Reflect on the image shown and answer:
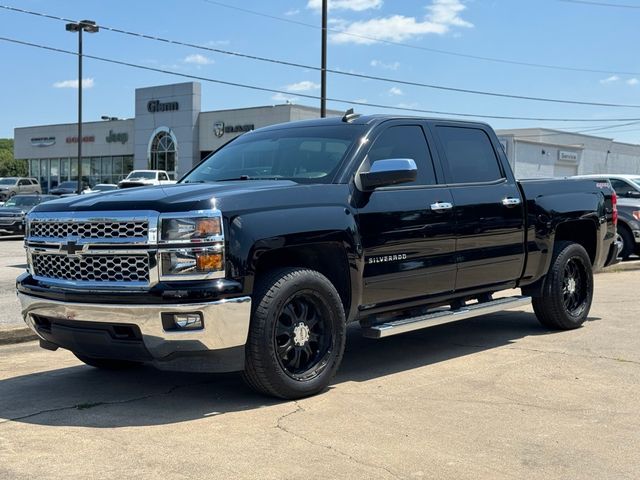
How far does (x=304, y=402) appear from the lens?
510cm

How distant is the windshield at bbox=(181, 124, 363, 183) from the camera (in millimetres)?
5738

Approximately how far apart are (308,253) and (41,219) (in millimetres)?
1863

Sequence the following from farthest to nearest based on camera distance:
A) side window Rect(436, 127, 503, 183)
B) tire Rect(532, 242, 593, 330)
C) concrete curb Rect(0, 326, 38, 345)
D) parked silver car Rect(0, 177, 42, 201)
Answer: parked silver car Rect(0, 177, 42, 201), tire Rect(532, 242, 593, 330), concrete curb Rect(0, 326, 38, 345), side window Rect(436, 127, 503, 183)

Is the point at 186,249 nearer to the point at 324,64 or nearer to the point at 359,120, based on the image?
the point at 359,120

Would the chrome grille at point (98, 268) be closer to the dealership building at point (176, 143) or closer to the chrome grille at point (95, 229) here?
the chrome grille at point (95, 229)

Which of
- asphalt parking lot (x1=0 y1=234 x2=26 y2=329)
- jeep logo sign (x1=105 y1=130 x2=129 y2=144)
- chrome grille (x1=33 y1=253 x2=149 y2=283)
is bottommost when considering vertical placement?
asphalt parking lot (x1=0 y1=234 x2=26 y2=329)

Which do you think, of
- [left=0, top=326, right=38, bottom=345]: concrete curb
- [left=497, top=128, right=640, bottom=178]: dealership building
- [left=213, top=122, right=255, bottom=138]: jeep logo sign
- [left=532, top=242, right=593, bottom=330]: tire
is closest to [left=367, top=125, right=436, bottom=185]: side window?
[left=532, top=242, right=593, bottom=330]: tire

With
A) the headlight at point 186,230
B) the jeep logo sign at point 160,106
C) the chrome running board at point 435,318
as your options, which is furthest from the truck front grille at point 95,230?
the jeep logo sign at point 160,106

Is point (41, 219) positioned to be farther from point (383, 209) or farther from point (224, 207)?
point (383, 209)

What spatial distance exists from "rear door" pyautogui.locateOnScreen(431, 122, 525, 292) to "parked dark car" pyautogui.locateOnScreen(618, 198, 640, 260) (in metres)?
8.94

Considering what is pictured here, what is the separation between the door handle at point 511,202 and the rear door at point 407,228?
2.60 feet

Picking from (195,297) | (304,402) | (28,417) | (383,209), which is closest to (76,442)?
(28,417)

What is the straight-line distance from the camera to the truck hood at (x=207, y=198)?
4.68 m

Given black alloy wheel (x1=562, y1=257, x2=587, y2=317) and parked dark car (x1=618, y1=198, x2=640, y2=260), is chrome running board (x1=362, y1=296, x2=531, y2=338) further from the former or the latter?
parked dark car (x1=618, y1=198, x2=640, y2=260)
